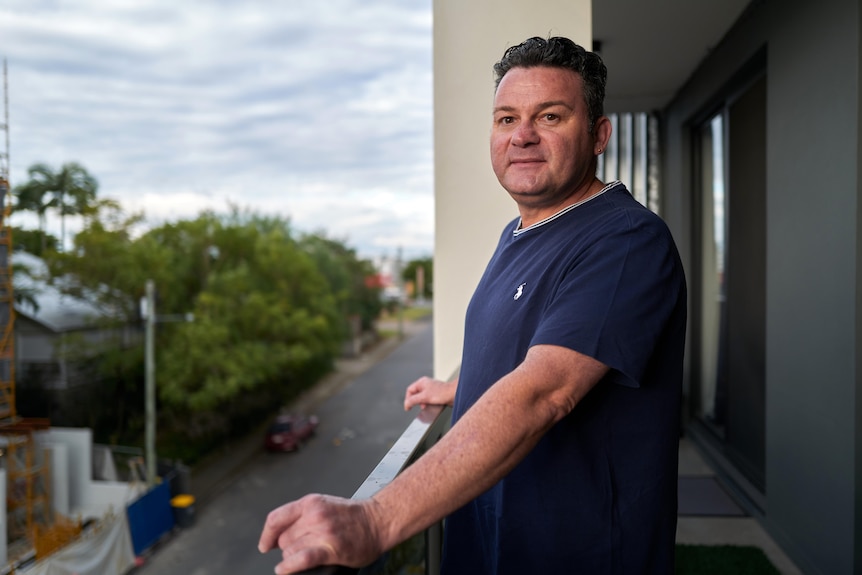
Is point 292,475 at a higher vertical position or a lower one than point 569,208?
lower

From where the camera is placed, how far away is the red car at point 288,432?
19511mm

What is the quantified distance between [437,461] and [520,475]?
0.83 ft

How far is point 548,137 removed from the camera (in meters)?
0.98

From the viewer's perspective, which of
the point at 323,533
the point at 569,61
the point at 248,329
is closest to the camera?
the point at 323,533

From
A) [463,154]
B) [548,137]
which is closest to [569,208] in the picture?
[548,137]

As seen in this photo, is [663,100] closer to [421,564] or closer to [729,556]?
[729,556]

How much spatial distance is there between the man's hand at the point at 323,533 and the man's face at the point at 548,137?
0.53 m

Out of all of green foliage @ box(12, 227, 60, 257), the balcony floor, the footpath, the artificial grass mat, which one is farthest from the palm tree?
the artificial grass mat

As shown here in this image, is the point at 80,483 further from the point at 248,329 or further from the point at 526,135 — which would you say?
the point at 526,135

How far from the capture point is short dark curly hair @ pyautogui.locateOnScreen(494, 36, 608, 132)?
0.96 m

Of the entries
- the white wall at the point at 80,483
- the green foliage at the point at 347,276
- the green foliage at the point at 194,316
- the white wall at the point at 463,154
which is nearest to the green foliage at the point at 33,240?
the green foliage at the point at 194,316

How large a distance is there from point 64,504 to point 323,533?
14.9 meters

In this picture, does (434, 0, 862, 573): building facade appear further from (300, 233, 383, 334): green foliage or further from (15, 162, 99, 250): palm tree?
(300, 233, 383, 334): green foliage

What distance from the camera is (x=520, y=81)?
0.98m
